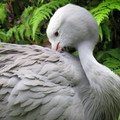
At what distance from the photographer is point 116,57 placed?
2740 millimetres

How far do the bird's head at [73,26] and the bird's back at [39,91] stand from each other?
0.20 meters

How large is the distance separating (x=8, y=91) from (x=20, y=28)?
4.12 feet

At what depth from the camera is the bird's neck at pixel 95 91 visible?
6.33ft

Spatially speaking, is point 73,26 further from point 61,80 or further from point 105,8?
point 105,8

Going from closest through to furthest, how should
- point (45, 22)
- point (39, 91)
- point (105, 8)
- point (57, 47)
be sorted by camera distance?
point (39, 91), point (57, 47), point (105, 8), point (45, 22)

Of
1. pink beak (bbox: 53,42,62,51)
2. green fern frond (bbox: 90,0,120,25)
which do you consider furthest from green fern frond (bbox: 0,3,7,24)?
pink beak (bbox: 53,42,62,51)

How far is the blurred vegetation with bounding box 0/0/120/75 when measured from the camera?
2621mm

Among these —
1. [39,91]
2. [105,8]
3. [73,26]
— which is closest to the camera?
[39,91]

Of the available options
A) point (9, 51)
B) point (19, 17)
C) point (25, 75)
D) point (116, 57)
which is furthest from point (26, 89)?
point (19, 17)

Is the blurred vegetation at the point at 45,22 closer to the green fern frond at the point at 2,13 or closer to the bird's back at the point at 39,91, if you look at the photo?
the green fern frond at the point at 2,13

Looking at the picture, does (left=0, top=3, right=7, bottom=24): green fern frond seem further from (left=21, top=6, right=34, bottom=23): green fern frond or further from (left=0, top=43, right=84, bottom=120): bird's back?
(left=0, top=43, right=84, bottom=120): bird's back

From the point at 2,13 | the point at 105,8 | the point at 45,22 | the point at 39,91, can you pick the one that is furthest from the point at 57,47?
the point at 2,13

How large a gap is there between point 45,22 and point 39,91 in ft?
4.63

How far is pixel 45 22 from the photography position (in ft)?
10.4
